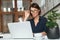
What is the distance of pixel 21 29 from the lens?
1.99m

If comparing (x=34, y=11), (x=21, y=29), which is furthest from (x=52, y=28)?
(x=34, y=11)

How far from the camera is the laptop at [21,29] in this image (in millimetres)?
1970

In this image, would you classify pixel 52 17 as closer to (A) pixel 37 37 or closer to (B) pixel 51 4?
(A) pixel 37 37

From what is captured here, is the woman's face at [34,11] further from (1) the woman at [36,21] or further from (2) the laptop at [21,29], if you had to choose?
(2) the laptop at [21,29]

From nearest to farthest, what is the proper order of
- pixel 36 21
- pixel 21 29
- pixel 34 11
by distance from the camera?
pixel 21 29
pixel 34 11
pixel 36 21

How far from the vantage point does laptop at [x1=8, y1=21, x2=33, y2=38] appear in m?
1.97

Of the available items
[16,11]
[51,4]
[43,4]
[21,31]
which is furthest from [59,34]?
[16,11]

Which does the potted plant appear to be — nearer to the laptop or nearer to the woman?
the laptop

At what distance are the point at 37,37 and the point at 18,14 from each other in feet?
9.20

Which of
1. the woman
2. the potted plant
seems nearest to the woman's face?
the woman

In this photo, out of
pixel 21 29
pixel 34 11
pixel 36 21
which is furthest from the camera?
pixel 36 21

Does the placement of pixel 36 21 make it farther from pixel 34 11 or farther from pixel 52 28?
pixel 52 28

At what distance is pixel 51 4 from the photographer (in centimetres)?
401

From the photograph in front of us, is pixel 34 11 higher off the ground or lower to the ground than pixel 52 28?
higher
